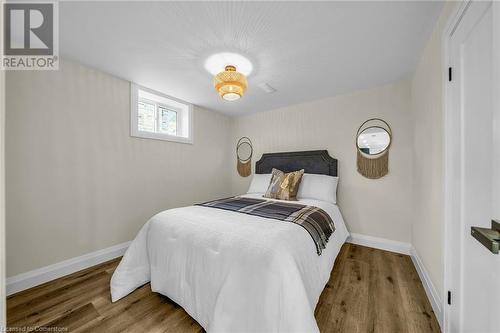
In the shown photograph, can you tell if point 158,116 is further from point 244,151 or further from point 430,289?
point 430,289

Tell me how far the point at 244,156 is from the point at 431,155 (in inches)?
111

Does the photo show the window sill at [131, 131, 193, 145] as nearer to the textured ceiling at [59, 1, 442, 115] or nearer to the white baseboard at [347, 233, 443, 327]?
the textured ceiling at [59, 1, 442, 115]

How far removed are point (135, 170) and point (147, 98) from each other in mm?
1119

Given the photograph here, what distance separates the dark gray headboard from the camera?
2811mm

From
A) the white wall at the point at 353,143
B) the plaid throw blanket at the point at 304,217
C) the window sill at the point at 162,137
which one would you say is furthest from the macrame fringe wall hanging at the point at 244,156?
the plaid throw blanket at the point at 304,217

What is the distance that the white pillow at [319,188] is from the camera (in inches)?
101

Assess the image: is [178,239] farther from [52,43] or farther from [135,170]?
[52,43]

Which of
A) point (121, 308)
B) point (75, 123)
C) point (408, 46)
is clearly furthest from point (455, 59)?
point (75, 123)

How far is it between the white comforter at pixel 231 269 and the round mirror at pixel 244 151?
2124mm

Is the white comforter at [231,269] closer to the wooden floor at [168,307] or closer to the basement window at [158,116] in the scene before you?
the wooden floor at [168,307]

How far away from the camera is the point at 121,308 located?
4.69ft
